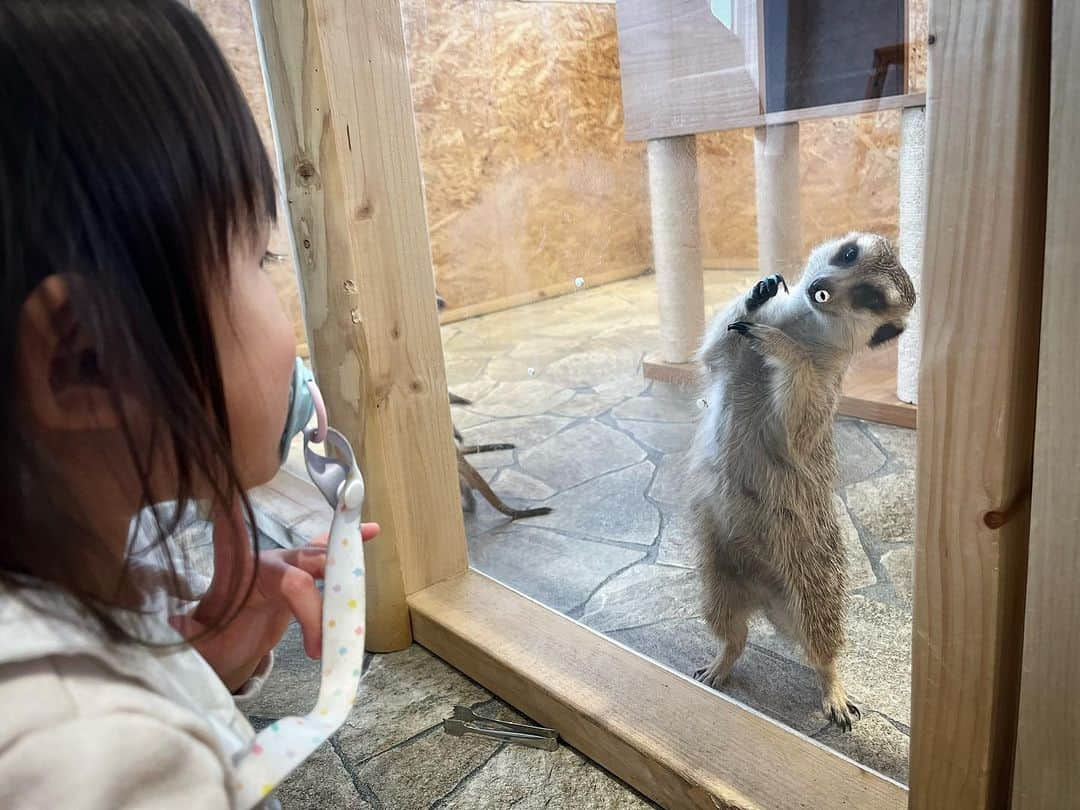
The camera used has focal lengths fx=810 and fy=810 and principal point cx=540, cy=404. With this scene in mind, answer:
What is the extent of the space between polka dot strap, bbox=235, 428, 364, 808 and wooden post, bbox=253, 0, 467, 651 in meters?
0.61

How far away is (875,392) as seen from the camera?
1021 mm

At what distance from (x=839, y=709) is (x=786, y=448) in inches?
14.6

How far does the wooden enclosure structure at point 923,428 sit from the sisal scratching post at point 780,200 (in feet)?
1.29

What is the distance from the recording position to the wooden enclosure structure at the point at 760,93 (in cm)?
93

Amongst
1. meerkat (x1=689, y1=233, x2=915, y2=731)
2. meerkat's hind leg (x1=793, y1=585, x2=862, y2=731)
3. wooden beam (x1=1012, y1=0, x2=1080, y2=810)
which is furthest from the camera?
meerkat's hind leg (x1=793, y1=585, x2=862, y2=731)

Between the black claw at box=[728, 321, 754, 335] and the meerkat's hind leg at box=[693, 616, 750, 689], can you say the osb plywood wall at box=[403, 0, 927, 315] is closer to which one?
the black claw at box=[728, 321, 754, 335]

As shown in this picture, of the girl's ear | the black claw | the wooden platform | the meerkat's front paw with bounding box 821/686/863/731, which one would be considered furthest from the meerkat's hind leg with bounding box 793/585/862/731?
the girl's ear

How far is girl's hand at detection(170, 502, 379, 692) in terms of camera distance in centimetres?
69

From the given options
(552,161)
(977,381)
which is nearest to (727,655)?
(977,381)

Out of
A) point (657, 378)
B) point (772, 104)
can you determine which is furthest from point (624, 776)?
point (772, 104)

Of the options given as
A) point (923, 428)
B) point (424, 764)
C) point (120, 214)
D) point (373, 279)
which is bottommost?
point (424, 764)

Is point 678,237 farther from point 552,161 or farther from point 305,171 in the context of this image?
point 305,171

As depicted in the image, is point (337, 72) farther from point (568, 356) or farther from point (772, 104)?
point (568, 356)

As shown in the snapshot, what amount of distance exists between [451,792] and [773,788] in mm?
431
